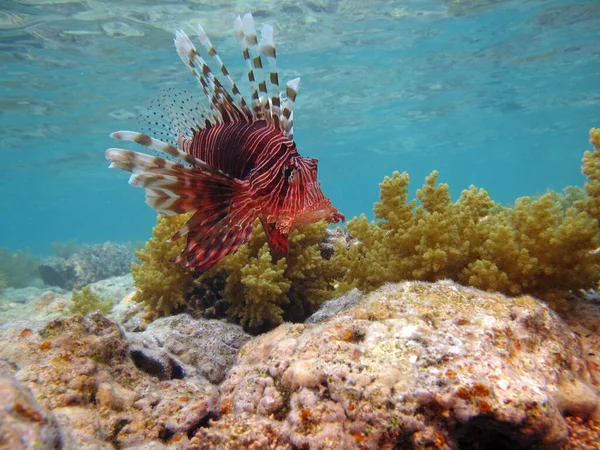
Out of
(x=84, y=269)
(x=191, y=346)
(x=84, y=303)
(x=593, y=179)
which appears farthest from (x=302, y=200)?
(x=84, y=269)

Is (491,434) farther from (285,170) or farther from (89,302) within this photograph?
(89,302)

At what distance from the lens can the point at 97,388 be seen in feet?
6.32

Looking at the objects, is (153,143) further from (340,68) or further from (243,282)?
(340,68)

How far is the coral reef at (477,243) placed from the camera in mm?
2510

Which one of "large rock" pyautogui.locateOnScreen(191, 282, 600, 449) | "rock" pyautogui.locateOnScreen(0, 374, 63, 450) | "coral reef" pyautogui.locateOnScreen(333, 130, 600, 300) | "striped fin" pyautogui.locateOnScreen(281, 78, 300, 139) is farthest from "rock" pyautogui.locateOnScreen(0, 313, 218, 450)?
"striped fin" pyautogui.locateOnScreen(281, 78, 300, 139)

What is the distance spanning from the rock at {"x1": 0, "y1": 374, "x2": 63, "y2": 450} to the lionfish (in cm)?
140

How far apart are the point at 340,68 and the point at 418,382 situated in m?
21.1

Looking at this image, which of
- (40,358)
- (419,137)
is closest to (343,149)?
(419,137)

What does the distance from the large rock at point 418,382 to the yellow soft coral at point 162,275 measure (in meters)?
1.91

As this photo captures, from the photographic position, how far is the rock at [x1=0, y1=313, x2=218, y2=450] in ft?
5.70

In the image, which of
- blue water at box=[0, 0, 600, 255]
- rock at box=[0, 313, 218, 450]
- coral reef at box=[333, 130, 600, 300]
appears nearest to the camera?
rock at box=[0, 313, 218, 450]

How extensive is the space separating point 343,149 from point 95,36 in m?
29.4

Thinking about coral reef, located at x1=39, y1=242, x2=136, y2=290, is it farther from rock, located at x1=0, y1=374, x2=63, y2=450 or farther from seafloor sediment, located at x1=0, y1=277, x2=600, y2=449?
rock, located at x1=0, y1=374, x2=63, y2=450

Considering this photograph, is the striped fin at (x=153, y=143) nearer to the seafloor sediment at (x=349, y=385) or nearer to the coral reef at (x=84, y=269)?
the seafloor sediment at (x=349, y=385)
